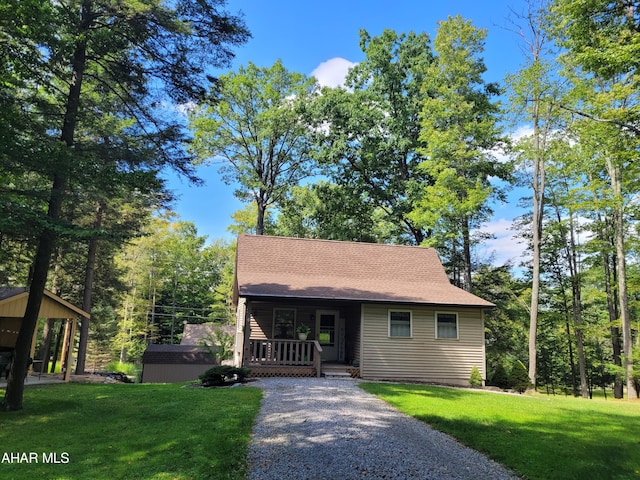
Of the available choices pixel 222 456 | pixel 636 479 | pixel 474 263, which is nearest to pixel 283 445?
pixel 222 456

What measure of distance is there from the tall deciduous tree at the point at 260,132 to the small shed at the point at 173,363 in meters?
8.62

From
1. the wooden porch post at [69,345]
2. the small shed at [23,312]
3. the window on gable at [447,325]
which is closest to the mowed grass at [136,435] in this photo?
the small shed at [23,312]

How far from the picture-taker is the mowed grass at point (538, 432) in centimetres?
516

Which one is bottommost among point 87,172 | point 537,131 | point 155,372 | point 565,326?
point 155,372

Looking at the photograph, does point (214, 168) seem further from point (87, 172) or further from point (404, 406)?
point (404, 406)

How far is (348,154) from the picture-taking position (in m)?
26.1

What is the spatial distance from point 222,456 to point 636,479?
5012mm

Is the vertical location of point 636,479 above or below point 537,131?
below

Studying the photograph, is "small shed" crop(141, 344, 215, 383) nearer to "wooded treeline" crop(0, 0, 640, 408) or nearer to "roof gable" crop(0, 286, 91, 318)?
"wooded treeline" crop(0, 0, 640, 408)

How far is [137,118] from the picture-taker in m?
9.76

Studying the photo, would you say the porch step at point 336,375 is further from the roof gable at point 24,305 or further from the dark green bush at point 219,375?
the roof gable at point 24,305

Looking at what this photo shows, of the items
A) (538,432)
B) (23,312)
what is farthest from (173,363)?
(538,432)

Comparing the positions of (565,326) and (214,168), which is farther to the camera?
(214,168)

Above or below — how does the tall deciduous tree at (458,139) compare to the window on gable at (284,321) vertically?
above
